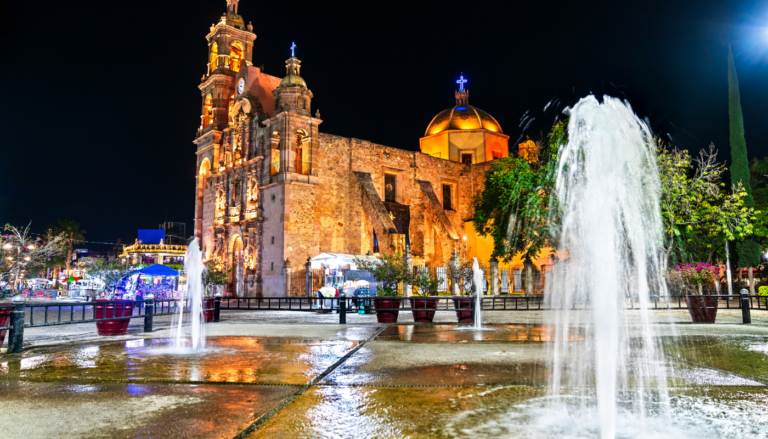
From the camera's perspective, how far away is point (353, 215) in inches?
1273

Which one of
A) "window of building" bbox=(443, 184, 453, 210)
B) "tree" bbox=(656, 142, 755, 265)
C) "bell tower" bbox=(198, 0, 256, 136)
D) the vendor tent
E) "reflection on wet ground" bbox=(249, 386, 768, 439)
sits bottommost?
"reflection on wet ground" bbox=(249, 386, 768, 439)

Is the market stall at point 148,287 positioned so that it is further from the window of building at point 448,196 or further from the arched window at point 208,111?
the window of building at point 448,196

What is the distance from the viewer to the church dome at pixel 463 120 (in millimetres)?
41906

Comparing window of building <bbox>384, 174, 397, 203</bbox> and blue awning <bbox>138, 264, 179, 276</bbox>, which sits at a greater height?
window of building <bbox>384, 174, 397, 203</bbox>

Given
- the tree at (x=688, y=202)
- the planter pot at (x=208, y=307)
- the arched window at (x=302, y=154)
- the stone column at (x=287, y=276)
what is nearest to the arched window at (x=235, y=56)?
the arched window at (x=302, y=154)

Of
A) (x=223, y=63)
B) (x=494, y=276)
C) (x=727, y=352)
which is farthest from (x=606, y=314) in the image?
(x=223, y=63)

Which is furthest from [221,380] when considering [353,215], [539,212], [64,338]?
[353,215]

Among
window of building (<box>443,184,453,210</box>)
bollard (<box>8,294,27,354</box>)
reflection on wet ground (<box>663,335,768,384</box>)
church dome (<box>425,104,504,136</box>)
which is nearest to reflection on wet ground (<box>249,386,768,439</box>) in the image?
reflection on wet ground (<box>663,335,768,384</box>)

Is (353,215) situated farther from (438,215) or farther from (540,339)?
(540,339)

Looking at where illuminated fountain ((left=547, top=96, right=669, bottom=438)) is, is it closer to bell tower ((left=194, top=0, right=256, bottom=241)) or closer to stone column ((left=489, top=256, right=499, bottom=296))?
stone column ((left=489, top=256, right=499, bottom=296))

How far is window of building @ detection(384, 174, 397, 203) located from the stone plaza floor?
2570 centimetres

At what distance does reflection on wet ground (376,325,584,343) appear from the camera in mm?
9447

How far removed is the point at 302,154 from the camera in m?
31.3

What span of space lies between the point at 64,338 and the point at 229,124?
2766 centimetres
